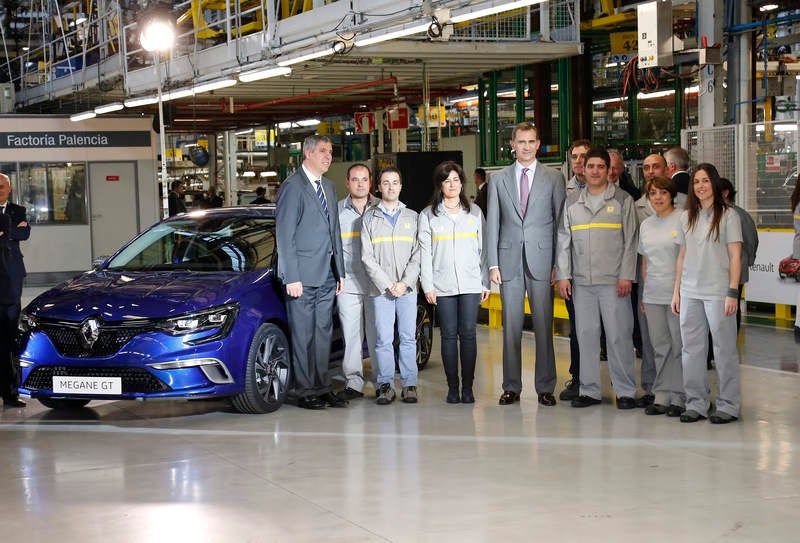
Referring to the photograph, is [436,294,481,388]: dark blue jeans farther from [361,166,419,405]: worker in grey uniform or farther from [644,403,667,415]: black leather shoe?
[644,403,667,415]: black leather shoe

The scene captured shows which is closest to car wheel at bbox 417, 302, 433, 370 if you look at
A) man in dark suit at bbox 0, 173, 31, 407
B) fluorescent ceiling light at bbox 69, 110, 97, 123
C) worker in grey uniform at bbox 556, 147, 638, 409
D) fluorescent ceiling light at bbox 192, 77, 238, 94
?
worker in grey uniform at bbox 556, 147, 638, 409

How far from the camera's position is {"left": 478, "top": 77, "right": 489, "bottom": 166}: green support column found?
19.0 m

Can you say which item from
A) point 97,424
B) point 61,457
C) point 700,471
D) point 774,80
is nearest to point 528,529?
point 700,471

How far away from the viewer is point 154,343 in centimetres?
699

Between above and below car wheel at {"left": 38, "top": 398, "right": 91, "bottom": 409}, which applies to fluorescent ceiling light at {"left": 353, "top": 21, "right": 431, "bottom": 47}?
above

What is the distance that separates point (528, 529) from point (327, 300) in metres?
3.32

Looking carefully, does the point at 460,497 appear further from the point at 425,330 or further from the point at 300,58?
the point at 300,58

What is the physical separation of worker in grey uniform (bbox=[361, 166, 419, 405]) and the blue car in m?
0.69

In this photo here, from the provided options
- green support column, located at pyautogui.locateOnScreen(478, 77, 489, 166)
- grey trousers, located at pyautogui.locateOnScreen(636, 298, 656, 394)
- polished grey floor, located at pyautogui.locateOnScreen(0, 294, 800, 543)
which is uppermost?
green support column, located at pyautogui.locateOnScreen(478, 77, 489, 166)

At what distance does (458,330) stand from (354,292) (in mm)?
826

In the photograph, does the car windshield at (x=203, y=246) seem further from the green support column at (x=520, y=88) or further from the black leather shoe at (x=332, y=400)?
the green support column at (x=520, y=88)

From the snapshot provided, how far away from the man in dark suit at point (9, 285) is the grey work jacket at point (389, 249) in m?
2.61

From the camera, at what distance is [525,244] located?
7.66 meters

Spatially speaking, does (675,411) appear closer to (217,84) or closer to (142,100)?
(217,84)
